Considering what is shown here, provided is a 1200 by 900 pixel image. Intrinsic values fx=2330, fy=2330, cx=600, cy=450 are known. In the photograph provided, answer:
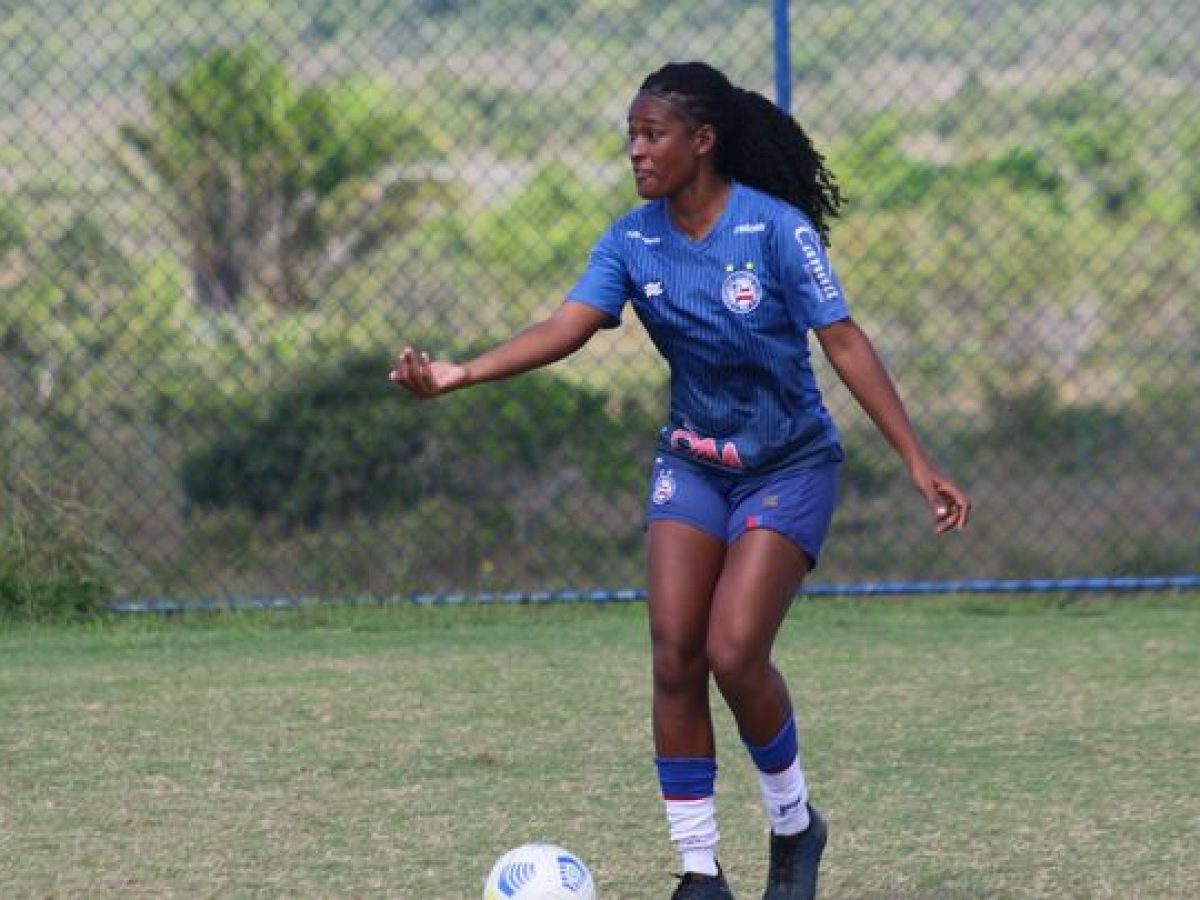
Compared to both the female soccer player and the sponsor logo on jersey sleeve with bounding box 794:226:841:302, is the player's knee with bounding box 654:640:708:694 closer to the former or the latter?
the female soccer player

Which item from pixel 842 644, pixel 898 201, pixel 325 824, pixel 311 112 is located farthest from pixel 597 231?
pixel 325 824

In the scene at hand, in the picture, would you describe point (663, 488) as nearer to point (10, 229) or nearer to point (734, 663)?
point (734, 663)

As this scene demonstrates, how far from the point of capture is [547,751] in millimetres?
6551

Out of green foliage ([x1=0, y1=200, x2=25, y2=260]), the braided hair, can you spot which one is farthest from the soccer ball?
green foliage ([x1=0, y1=200, x2=25, y2=260])

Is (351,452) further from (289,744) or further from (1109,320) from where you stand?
(1109,320)

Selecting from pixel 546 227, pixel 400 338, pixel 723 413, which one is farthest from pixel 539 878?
pixel 546 227

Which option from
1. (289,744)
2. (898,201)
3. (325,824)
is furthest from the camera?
(898,201)

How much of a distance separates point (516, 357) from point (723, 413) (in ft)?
1.47

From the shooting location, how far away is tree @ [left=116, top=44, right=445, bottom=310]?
1026cm

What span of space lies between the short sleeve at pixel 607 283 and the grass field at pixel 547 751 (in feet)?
4.08

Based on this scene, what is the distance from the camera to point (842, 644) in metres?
8.38

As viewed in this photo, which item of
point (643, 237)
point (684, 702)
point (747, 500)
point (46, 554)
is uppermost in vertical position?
point (643, 237)

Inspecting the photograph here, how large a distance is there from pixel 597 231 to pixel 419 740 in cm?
643

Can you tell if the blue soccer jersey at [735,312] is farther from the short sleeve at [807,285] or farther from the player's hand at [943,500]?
the player's hand at [943,500]
